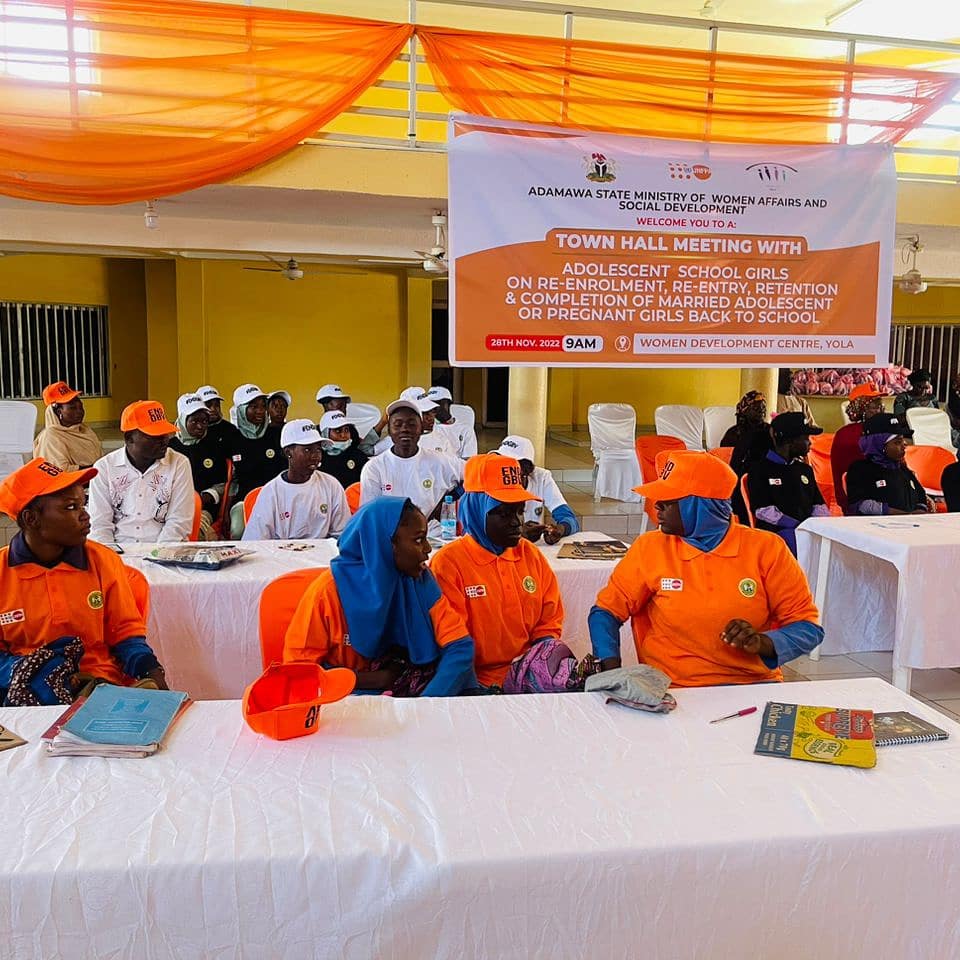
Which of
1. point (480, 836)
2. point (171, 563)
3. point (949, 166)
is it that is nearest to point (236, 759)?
point (480, 836)

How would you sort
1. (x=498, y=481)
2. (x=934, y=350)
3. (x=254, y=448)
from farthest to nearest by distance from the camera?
(x=934, y=350)
(x=254, y=448)
(x=498, y=481)

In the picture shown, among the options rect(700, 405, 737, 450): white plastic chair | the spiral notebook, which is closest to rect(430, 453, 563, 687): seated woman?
the spiral notebook

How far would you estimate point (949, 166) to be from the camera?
866cm

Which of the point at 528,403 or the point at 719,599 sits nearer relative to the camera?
the point at 719,599

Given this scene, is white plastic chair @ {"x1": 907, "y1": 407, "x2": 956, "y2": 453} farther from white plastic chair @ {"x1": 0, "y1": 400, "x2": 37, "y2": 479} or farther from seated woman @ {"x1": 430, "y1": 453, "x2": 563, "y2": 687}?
white plastic chair @ {"x1": 0, "y1": 400, "x2": 37, "y2": 479}

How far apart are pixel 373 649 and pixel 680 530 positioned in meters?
1.10

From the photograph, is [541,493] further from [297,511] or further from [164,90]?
[164,90]

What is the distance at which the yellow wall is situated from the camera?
42.6 ft

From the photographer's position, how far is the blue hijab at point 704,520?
2990mm

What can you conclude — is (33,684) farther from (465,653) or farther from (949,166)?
(949,166)

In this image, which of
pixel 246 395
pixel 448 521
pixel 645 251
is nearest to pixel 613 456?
pixel 246 395

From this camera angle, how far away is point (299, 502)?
17.0ft

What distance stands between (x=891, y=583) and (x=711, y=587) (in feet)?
10.2

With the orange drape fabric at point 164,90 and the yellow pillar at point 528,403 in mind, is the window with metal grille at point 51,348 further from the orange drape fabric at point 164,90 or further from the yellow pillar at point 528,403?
the orange drape fabric at point 164,90
